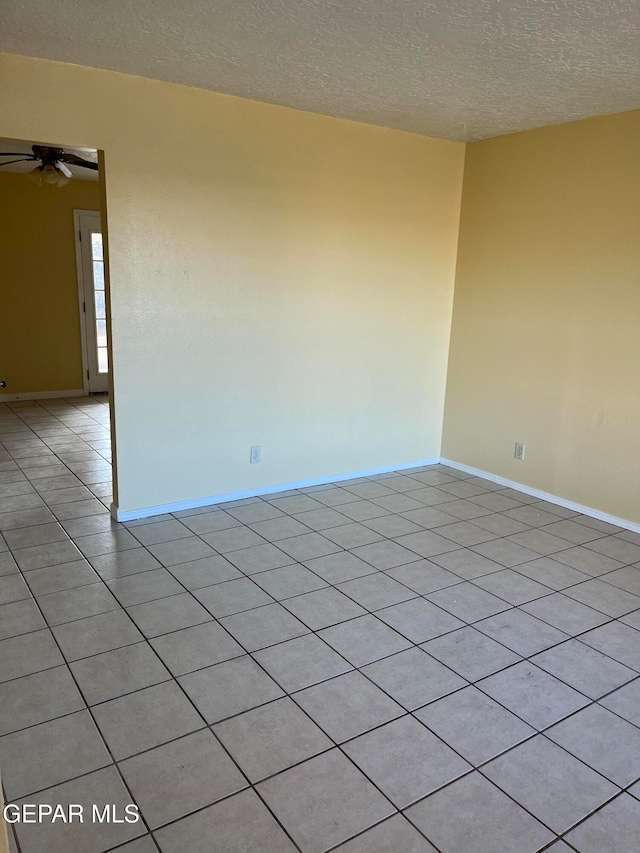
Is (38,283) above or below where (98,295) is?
above

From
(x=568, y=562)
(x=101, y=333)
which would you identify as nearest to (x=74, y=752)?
(x=568, y=562)

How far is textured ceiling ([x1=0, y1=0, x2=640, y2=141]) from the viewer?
2.19m

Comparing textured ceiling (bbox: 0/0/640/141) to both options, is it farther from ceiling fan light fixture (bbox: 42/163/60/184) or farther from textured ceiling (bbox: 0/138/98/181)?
textured ceiling (bbox: 0/138/98/181)

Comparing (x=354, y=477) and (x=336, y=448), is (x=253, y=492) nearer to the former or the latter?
(x=336, y=448)

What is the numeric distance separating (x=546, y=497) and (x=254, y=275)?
245cm

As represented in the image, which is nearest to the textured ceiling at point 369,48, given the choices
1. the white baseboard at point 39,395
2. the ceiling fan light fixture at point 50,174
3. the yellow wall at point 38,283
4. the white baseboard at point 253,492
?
the ceiling fan light fixture at point 50,174

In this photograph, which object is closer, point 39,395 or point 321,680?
point 321,680

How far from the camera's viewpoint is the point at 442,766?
1.78 m

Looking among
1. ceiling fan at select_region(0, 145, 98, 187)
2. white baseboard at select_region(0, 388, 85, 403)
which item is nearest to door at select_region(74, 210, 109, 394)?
white baseboard at select_region(0, 388, 85, 403)

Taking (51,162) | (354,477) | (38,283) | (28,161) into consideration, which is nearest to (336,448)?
(354,477)

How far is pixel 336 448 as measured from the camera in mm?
4293

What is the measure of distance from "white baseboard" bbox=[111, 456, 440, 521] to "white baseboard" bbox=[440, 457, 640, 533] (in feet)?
0.95

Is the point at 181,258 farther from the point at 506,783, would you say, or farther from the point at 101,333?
the point at 101,333

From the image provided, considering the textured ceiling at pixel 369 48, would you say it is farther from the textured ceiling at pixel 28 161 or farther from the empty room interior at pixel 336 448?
the textured ceiling at pixel 28 161
